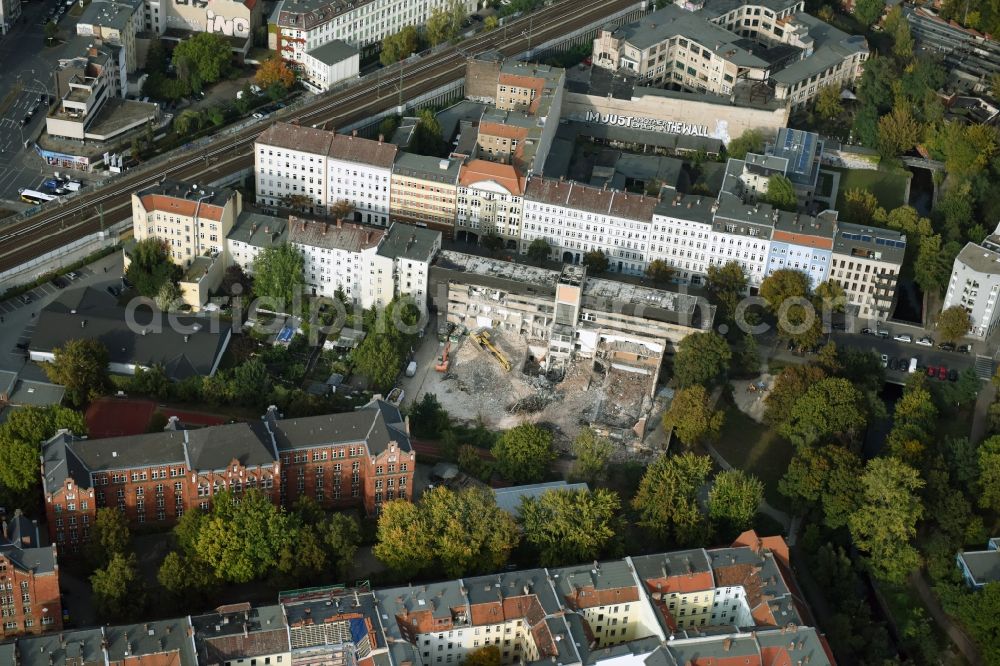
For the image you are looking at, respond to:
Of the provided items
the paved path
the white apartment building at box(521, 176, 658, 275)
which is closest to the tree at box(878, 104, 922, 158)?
the white apartment building at box(521, 176, 658, 275)

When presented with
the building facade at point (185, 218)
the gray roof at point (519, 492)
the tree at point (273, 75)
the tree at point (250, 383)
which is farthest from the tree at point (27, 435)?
the tree at point (273, 75)

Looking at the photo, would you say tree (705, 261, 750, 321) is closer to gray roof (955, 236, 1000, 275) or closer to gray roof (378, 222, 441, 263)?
gray roof (955, 236, 1000, 275)

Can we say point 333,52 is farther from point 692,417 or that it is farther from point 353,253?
point 692,417

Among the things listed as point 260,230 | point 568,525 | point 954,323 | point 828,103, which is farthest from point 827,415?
point 828,103

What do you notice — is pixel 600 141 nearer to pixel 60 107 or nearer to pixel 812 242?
pixel 812 242

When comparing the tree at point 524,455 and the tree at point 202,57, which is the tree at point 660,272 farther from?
the tree at point 202,57

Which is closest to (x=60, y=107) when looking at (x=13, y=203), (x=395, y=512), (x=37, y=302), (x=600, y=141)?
(x=13, y=203)
